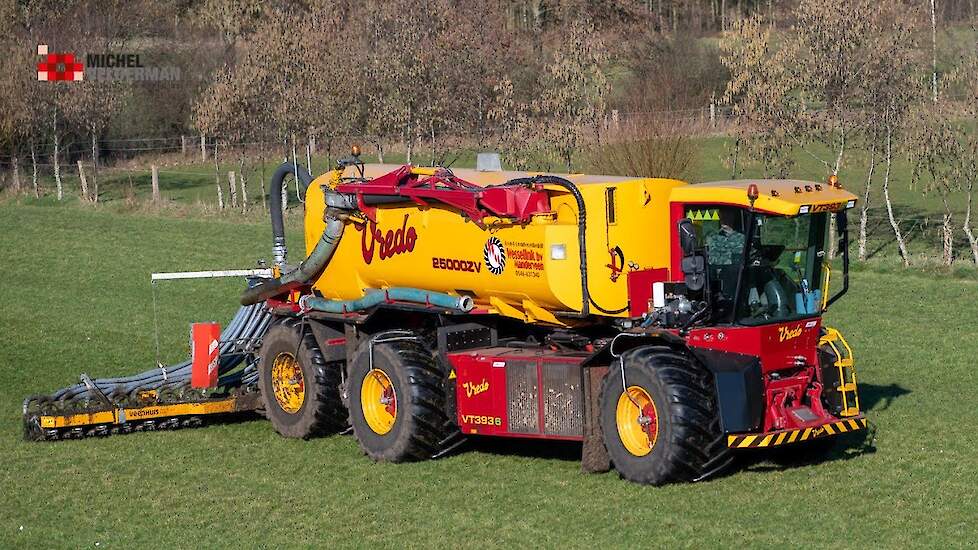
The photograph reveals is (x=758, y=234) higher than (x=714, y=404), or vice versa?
(x=758, y=234)

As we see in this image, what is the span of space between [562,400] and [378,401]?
2.33 metres

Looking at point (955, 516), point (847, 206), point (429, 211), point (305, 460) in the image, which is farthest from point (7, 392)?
point (955, 516)

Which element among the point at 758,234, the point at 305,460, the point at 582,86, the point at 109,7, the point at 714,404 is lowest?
the point at 305,460

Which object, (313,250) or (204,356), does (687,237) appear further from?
(204,356)

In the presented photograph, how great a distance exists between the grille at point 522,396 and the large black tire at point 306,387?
2.69 metres

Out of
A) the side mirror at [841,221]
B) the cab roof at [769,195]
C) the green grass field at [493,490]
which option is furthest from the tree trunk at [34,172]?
Answer: the side mirror at [841,221]

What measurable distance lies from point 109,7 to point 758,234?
195 feet

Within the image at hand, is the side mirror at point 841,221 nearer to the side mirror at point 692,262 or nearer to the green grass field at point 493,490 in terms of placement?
the side mirror at point 692,262

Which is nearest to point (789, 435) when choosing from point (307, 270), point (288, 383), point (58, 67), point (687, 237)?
point (687, 237)

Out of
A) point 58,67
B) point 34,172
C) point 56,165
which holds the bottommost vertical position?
point 34,172

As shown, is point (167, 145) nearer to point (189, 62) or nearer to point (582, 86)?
point (189, 62)

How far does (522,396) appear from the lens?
1347 centimetres

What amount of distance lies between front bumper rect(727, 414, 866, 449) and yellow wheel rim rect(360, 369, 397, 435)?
391cm

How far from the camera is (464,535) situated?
1116 cm
